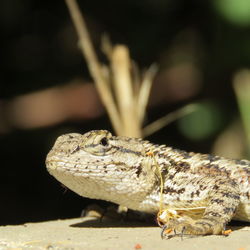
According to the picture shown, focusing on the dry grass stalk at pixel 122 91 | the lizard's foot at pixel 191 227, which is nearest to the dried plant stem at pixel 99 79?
the dry grass stalk at pixel 122 91

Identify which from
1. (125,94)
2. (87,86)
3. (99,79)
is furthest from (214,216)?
(87,86)

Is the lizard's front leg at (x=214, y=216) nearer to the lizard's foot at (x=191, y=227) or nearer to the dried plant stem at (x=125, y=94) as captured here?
the lizard's foot at (x=191, y=227)

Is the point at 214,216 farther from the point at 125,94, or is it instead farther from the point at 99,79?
the point at 99,79

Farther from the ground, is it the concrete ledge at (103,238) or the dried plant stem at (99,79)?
the dried plant stem at (99,79)

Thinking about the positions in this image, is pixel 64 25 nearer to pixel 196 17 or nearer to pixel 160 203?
pixel 196 17

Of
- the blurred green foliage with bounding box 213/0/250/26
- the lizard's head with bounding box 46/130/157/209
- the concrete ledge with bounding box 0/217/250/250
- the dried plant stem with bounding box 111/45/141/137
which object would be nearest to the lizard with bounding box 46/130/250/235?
the lizard's head with bounding box 46/130/157/209

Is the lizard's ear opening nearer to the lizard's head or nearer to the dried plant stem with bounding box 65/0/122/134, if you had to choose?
the lizard's head
